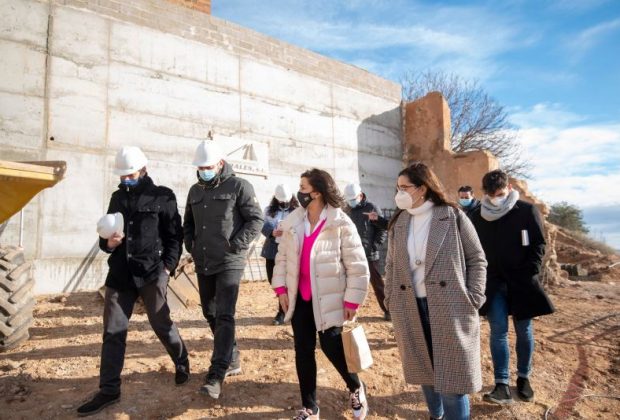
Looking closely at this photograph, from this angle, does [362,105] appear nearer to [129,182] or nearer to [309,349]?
[129,182]

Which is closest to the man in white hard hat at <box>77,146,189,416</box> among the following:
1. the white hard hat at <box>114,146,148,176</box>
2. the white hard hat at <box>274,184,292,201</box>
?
the white hard hat at <box>114,146,148,176</box>

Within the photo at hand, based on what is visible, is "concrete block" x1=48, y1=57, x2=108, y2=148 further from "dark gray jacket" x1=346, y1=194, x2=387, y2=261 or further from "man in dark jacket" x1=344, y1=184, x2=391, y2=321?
"dark gray jacket" x1=346, y1=194, x2=387, y2=261

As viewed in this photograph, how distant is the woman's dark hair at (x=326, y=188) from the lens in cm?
302

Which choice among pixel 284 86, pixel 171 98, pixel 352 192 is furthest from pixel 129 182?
pixel 284 86

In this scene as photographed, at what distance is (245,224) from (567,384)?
3322 mm

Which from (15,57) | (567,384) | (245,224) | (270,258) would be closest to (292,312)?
(245,224)

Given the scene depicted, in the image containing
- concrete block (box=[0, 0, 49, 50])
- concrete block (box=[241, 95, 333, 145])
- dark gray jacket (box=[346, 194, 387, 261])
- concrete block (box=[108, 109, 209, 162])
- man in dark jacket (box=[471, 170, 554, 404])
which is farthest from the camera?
concrete block (box=[241, 95, 333, 145])

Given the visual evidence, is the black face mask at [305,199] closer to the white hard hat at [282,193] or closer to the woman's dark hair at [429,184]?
the woman's dark hair at [429,184]

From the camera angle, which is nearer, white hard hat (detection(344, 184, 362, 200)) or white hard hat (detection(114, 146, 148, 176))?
white hard hat (detection(114, 146, 148, 176))

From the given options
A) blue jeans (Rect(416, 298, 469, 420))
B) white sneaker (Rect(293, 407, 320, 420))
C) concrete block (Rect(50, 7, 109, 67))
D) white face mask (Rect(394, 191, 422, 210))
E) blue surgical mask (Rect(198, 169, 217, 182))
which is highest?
Result: concrete block (Rect(50, 7, 109, 67))

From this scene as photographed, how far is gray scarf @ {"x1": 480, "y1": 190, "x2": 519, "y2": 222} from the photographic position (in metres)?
3.49

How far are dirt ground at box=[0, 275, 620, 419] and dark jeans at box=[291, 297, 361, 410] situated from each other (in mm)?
377

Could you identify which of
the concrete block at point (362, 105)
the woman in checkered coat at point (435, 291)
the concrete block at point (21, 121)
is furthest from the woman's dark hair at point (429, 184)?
the concrete block at point (362, 105)

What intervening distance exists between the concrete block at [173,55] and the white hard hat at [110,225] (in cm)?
555
